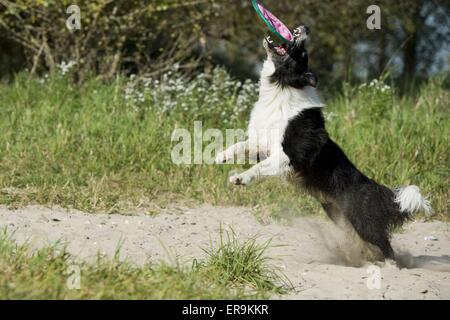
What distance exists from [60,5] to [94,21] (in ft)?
1.54

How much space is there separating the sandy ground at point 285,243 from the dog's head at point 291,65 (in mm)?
1147

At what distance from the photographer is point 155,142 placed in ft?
23.1

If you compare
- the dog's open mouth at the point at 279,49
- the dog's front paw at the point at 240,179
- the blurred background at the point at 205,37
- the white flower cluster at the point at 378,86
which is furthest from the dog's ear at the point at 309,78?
the blurred background at the point at 205,37

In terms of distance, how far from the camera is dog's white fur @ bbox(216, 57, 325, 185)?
5.01 m

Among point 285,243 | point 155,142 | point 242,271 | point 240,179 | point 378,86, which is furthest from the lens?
point 378,86

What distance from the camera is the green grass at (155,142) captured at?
6215 mm

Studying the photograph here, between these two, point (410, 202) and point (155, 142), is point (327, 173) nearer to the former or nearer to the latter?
point (410, 202)

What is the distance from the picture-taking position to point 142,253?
484 centimetres

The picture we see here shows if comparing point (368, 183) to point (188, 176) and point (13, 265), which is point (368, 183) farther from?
point (13, 265)

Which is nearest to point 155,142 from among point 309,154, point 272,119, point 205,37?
point 272,119

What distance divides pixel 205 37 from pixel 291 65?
19.8 feet

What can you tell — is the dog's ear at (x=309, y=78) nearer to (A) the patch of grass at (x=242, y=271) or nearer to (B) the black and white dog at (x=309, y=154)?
(B) the black and white dog at (x=309, y=154)

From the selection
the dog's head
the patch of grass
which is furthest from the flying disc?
the patch of grass

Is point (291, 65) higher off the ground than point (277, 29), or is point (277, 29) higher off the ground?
point (277, 29)
